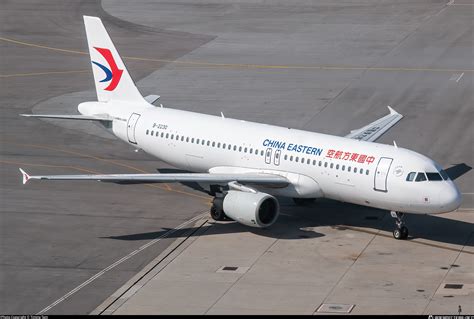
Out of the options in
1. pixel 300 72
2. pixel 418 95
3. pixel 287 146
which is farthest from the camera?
pixel 300 72

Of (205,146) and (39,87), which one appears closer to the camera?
(205,146)

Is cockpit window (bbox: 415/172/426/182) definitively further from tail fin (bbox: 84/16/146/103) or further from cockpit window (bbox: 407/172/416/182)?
tail fin (bbox: 84/16/146/103)

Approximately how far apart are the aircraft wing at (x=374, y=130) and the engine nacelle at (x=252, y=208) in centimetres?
1127

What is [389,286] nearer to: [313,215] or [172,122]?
[313,215]

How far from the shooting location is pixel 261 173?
58.6 meters

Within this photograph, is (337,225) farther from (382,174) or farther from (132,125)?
(132,125)

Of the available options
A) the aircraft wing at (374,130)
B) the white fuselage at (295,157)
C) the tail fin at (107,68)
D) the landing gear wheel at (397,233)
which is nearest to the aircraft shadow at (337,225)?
the landing gear wheel at (397,233)

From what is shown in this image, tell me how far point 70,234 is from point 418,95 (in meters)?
35.7

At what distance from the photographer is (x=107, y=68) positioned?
66625 mm

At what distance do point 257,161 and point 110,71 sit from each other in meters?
12.7

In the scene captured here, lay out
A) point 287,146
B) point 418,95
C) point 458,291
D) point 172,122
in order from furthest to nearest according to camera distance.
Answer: point 418,95 → point 172,122 → point 287,146 → point 458,291

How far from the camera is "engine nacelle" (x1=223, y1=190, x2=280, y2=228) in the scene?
54.6 meters

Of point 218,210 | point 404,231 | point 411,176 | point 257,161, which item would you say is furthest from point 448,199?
point 218,210

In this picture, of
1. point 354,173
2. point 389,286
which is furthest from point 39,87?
point 389,286
